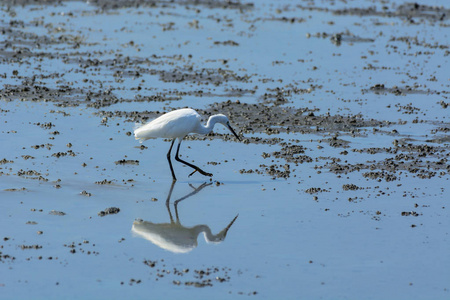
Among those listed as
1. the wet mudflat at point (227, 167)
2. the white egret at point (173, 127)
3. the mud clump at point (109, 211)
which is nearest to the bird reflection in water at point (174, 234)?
the wet mudflat at point (227, 167)

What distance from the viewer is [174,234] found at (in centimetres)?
917

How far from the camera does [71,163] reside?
1169 cm

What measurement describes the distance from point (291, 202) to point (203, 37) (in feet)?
43.3

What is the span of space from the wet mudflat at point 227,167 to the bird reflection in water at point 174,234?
0.04m

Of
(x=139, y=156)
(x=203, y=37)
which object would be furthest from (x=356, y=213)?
(x=203, y=37)

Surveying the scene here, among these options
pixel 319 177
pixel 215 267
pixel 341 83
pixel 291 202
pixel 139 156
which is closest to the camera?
pixel 215 267

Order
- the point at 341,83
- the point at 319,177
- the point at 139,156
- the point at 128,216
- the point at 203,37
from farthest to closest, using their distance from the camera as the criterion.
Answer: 1. the point at 203,37
2. the point at 341,83
3. the point at 139,156
4. the point at 319,177
5. the point at 128,216

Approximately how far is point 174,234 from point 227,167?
9.63 feet

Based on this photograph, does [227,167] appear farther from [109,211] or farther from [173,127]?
[109,211]

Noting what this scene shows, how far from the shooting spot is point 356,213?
32.6 feet

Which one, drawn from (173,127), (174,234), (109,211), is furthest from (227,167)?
(174,234)

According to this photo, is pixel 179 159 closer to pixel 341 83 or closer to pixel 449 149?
pixel 449 149

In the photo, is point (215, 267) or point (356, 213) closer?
point (215, 267)

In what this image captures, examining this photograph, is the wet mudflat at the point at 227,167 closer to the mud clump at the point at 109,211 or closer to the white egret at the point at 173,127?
the mud clump at the point at 109,211
